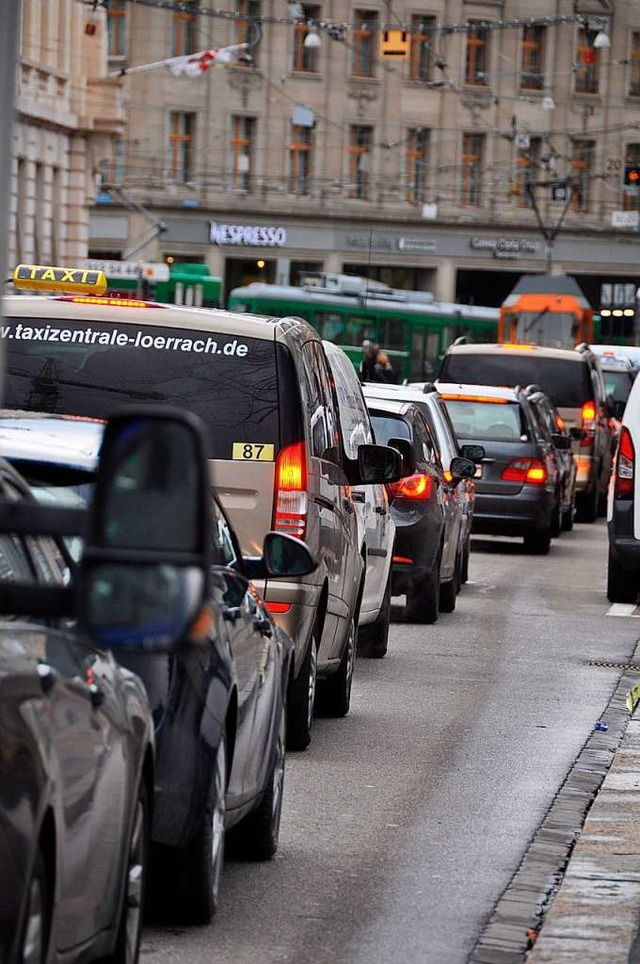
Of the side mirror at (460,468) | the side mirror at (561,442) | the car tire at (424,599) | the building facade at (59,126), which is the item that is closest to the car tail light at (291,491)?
the car tire at (424,599)

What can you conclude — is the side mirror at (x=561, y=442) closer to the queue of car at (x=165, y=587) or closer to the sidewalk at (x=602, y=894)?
the queue of car at (x=165, y=587)

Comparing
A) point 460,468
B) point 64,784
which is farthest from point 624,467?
point 64,784

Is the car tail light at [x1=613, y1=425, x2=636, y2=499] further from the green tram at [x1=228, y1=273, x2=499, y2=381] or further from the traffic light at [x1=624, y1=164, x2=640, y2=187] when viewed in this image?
the green tram at [x1=228, y1=273, x2=499, y2=381]

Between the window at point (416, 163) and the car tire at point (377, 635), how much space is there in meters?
67.0

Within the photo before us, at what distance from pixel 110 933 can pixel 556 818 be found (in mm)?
3782

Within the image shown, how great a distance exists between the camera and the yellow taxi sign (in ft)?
42.8

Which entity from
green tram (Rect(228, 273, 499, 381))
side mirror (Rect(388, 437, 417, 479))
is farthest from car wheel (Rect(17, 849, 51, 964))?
green tram (Rect(228, 273, 499, 381))

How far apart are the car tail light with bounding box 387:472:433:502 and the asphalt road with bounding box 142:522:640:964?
0.92 meters

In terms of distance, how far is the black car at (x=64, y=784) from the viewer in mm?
4070

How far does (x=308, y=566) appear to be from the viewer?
7.13 m

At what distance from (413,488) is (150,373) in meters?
6.76

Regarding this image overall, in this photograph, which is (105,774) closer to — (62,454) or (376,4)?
(62,454)

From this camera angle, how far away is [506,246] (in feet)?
267

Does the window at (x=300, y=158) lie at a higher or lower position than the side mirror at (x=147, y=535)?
higher
